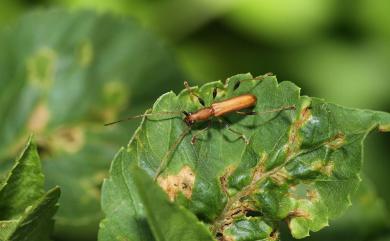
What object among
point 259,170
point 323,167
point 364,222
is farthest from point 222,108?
point 364,222

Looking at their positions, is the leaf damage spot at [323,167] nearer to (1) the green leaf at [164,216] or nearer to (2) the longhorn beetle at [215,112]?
(2) the longhorn beetle at [215,112]

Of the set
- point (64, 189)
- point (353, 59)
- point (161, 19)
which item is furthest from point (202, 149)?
point (353, 59)

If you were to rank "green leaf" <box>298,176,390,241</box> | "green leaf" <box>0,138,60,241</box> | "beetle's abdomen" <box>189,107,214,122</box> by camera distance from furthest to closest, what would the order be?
"green leaf" <box>298,176,390,241</box>, "beetle's abdomen" <box>189,107,214,122</box>, "green leaf" <box>0,138,60,241</box>

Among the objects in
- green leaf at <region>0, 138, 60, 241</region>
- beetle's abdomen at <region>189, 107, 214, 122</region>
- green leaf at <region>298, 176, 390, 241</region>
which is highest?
green leaf at <region>0, 138, 60, 241</region>

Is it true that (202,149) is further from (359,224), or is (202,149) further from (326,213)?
(359,224)

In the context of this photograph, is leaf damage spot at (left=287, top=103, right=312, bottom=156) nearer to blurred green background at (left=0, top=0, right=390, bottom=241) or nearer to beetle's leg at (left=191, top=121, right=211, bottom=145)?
beetle's leg at (left=191, top=121, right=211, bottom=145)

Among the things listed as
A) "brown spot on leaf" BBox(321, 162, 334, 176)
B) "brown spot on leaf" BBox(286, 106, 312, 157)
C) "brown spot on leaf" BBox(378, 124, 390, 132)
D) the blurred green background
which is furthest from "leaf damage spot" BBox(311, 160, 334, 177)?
the blurred green background
